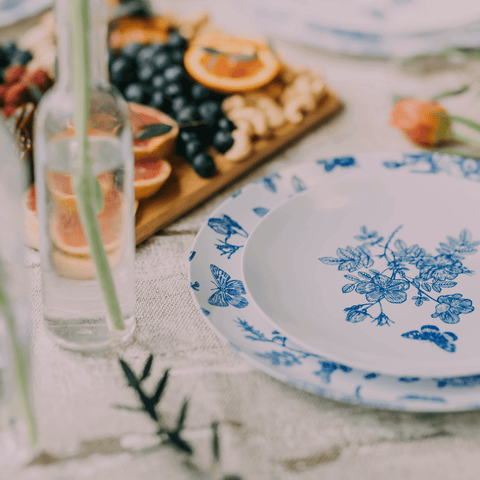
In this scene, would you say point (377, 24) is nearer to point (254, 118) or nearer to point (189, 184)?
point (254, 118)

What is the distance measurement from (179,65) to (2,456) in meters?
0.61

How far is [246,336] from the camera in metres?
0.44

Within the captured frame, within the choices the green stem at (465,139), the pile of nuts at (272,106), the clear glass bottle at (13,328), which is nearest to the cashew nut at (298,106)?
the pile of nuts at (272,106)

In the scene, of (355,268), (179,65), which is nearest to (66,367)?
(355,268)

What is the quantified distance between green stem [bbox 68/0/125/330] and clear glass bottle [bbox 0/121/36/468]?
0.15 feet

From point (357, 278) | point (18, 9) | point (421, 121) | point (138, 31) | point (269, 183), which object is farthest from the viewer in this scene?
point (18, 9)

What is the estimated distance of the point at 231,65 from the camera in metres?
0.81

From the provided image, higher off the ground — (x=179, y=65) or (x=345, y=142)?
(x=179, y=65)

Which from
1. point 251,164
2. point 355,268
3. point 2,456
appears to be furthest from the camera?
point 251,164

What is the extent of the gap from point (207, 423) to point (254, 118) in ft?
1.53

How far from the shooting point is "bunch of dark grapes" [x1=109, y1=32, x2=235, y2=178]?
0.71 m

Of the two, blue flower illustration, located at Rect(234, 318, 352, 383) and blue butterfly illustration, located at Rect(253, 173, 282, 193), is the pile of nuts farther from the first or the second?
blue flower illustration, located at Rect(234, 318, 352, 383)

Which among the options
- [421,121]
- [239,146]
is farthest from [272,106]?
[421,121]

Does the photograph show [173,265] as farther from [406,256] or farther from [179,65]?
[179,65]
